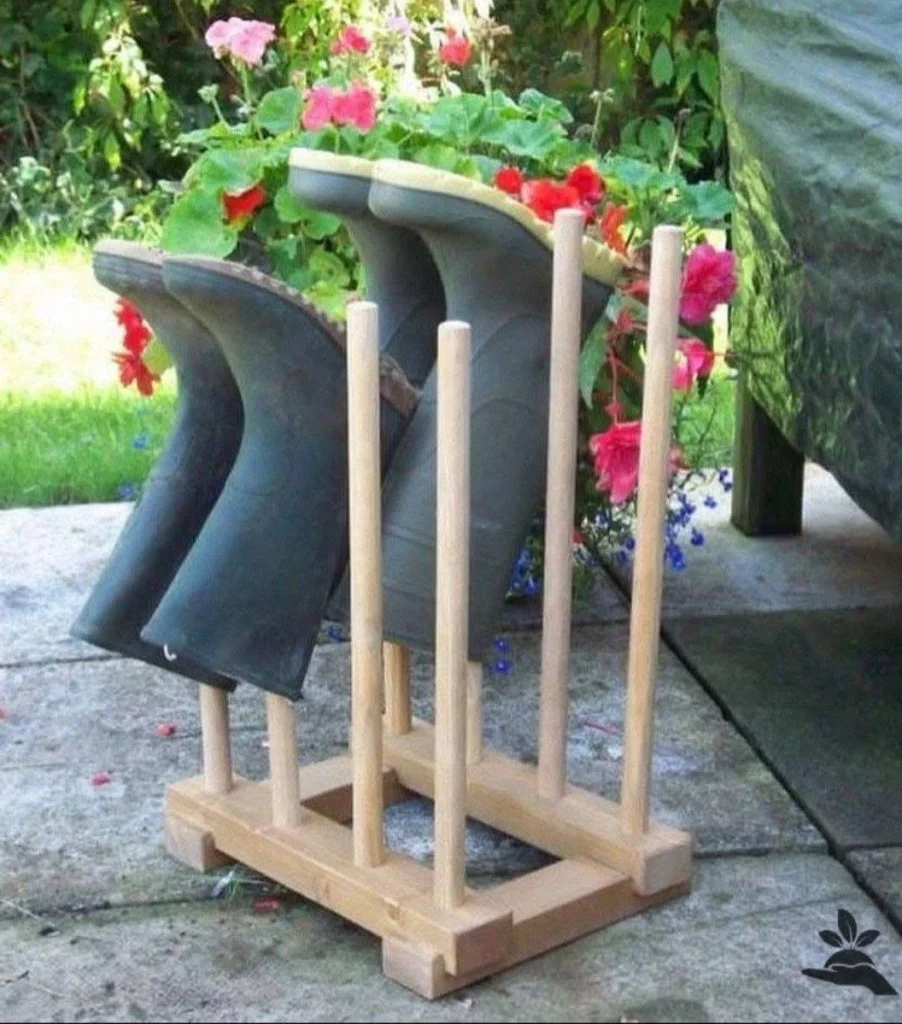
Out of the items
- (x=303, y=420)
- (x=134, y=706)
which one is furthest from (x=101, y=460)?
(x=303, y=420)

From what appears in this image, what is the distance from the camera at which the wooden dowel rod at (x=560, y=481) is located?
2.01 meters

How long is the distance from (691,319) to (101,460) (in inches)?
71.4

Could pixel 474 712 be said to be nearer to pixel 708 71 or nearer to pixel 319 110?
pixel 319 110

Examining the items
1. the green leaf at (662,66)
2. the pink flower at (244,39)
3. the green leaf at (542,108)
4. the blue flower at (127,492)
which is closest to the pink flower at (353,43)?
the pink flower at (244,39)

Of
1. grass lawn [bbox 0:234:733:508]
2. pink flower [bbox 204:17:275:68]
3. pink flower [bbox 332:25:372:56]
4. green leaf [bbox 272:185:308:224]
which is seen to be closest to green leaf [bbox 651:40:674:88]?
grass lawn [bbox 0:234:733:508]

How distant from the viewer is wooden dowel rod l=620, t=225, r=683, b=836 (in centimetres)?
199

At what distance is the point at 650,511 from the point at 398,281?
456mm

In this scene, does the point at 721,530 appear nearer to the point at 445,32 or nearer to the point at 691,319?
the point at 691,319

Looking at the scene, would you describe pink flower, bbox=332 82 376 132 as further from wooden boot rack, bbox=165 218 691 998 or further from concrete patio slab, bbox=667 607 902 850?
concrete patio slab, bbox=667 607 902 850

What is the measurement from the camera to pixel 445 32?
5695mm

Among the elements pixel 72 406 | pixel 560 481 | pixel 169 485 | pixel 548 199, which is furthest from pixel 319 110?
pixel 72 406

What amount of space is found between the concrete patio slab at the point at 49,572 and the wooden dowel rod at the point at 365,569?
1094 mm

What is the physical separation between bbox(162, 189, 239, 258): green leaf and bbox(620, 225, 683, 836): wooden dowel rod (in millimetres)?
1020

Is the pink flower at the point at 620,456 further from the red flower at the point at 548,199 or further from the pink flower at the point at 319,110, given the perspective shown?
the pink flower at the point at 319,110
